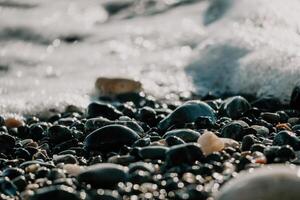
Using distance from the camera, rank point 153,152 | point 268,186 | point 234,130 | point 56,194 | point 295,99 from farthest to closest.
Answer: point 295,99
point 234,130
point 153,152
point 56,194
point 268,186

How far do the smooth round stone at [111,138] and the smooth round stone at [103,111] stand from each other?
0.82 metres

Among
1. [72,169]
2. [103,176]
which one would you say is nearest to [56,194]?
[103,176]

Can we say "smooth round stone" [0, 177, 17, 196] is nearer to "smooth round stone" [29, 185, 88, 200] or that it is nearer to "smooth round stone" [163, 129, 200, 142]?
"smooth round stone" [29, 185, 88, 200]

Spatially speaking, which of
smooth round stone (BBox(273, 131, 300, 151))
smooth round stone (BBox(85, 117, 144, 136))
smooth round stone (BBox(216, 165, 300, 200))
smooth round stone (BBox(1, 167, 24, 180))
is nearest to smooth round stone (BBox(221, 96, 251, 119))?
smooth round stone (BBox(85, 117, 144, 136))

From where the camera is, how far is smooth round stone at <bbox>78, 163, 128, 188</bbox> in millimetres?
2658

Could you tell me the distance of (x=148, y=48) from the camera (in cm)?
598

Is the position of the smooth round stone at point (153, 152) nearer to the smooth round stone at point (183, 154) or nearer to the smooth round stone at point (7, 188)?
the smooth round stone at point (183, 154)

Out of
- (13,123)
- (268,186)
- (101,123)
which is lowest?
(13,123)

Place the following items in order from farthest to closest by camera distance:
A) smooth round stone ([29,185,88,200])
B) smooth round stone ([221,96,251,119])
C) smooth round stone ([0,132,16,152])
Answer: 1. smooth round stone ([221,96,251,119])
2. smooth round stone ([0,132,16,152])
3. smooth round stone ([29,185,88,200])

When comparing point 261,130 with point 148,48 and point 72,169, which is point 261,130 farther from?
point 148,48

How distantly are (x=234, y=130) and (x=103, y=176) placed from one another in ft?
3.03

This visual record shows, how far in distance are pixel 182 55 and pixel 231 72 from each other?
28.3 inches

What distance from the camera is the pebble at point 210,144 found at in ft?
9.72

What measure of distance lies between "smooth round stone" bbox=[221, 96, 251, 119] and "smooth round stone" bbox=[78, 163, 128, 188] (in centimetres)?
135
